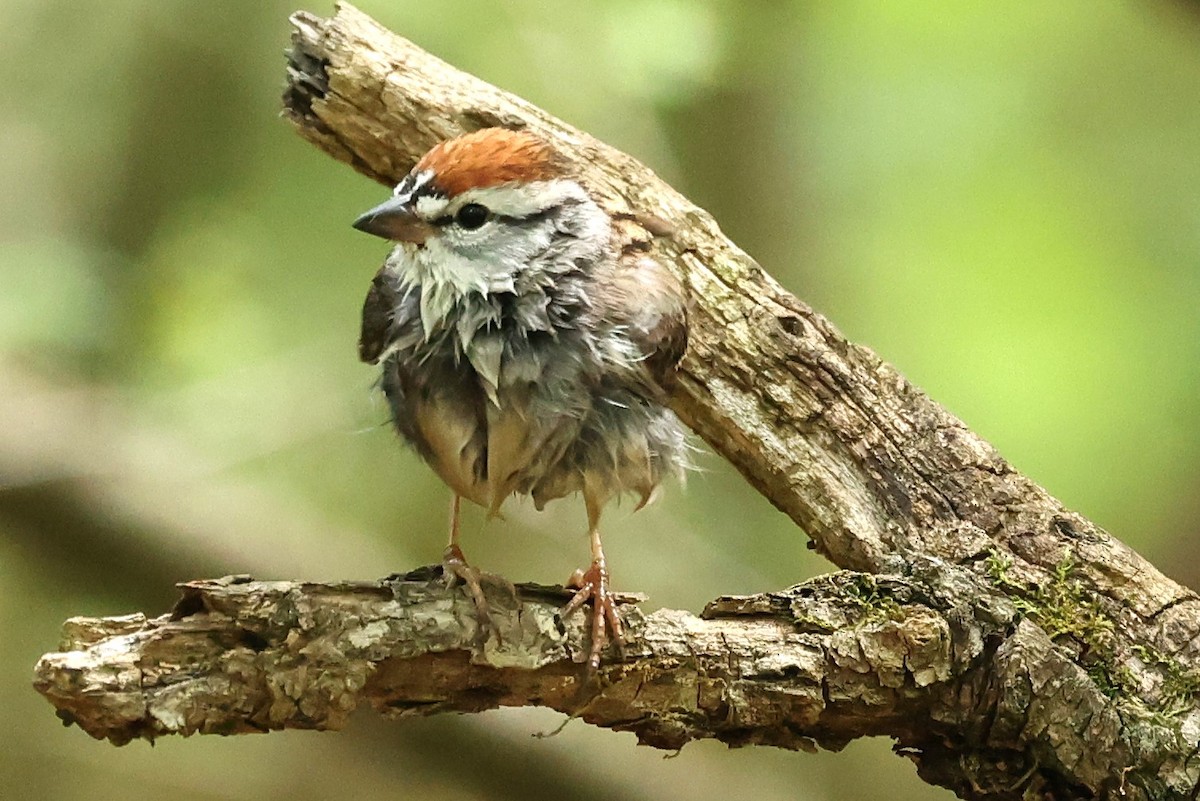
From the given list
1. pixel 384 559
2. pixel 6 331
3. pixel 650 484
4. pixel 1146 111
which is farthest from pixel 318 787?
pixel 1146 111

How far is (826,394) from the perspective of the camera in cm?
246

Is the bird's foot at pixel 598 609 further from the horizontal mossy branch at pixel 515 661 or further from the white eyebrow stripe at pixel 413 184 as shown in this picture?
the white eyebrow stripe at pixel 413 184

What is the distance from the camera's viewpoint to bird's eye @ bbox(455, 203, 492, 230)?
2.12 m

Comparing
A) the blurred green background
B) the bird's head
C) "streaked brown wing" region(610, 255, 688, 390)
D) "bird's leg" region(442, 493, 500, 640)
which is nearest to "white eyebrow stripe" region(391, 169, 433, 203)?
the bird's head

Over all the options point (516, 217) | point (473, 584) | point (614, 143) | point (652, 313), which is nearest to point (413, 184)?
point (516, 217)

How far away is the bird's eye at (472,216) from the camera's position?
83.5 inches

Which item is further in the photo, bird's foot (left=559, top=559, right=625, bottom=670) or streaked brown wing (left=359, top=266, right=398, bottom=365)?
streaked brown wing (left=359, top=266, right=398, bottom=365)

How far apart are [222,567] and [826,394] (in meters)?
2.04

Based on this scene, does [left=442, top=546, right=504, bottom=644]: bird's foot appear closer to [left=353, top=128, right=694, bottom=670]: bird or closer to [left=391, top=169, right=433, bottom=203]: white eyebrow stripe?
[left=353, top=128, right=694, bottom=670]: bird

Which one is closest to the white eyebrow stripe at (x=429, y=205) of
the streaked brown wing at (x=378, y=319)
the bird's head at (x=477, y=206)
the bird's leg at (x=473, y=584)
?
the bird's head at (x=477, y=206)

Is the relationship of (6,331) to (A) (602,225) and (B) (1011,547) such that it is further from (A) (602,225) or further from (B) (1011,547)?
(B) (1011,547)

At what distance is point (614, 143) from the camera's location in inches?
156

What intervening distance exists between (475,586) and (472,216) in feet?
2.26

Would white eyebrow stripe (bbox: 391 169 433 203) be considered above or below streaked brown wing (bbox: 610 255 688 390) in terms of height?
above
